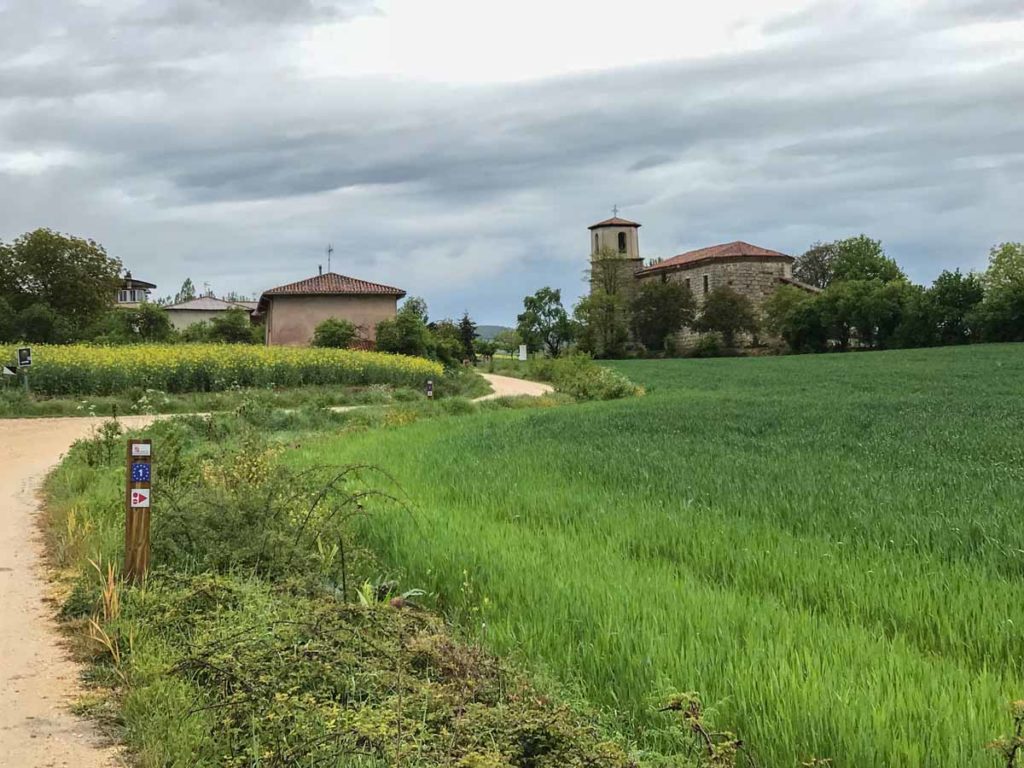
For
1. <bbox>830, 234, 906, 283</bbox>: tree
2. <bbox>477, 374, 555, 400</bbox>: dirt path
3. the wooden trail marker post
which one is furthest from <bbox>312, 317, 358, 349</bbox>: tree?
<bbox>830, 234, 906, 283</bbox>: tree

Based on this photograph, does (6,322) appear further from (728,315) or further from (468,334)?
(728,315)

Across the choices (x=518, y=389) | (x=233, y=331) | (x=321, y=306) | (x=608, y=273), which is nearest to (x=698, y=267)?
(x=608, y=273)

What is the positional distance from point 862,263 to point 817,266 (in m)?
11.4

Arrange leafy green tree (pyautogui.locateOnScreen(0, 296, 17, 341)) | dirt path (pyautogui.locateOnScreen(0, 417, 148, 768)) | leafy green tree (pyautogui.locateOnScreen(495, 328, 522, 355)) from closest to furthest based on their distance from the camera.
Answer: dirt path (pyautogui.locateOnScreen(0, 417, 148, 768)), leafy green tree (pyautogui.locateOnScreen(0, 296, 17, 341)), leafy green tree (pyautogui.locateOnScreen(495, 328, 522, 355))

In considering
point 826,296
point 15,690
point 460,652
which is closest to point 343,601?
point 460,652

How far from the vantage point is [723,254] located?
89250mm

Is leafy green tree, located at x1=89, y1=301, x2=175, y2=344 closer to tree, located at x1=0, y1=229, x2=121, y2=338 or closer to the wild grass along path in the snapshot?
tree, located at x1=0, y1=229, x2=121, y2=338

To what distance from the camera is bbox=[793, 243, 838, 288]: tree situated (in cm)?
10631

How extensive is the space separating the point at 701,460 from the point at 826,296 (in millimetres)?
68208

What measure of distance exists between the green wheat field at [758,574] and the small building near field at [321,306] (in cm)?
3831

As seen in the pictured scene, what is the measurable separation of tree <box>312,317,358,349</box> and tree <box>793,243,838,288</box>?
7614cm

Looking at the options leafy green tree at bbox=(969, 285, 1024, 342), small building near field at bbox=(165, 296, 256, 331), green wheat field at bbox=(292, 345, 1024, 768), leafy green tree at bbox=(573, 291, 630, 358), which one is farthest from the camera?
small building near field at bbox=(165, 296, 256, 331)

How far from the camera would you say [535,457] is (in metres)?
12.1

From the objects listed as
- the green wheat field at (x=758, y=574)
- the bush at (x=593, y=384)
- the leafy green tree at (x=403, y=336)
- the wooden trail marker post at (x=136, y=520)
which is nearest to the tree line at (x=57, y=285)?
the leafy green tree at (x=403, y=336)
